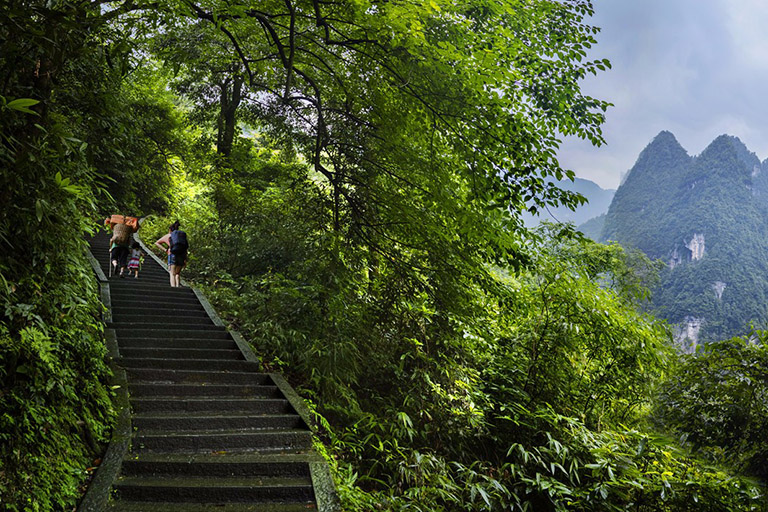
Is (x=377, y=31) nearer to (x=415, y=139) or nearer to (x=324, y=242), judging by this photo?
(x=415, y=139)

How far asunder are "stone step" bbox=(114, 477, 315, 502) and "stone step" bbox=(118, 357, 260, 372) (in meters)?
2.32

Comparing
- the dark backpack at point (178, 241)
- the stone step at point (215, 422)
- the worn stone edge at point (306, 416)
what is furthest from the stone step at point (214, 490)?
the dark backpack at point (178, 241)

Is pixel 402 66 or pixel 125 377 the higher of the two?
pixel 402 66

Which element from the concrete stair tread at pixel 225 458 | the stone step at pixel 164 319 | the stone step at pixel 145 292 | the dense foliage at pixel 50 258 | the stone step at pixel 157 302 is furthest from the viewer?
the stone step at pixel 145 292

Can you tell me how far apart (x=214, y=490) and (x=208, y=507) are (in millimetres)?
145

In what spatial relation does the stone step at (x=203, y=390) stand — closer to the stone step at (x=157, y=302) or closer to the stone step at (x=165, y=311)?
the stone step at (x=165, y=311)

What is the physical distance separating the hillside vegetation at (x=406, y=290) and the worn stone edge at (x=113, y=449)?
136 mm

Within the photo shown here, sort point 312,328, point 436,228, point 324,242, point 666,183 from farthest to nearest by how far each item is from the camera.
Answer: point 666,183 < point 312,328 < point 324,242 < point 436,228

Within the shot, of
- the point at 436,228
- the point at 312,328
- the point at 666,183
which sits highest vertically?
the point at 666,183

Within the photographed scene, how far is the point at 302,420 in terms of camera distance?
5363mm

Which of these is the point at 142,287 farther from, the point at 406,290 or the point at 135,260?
the point at 406,290

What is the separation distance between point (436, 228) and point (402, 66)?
2.11m

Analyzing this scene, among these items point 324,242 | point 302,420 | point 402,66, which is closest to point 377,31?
point 402,66

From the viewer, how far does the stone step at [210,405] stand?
5238 mm
